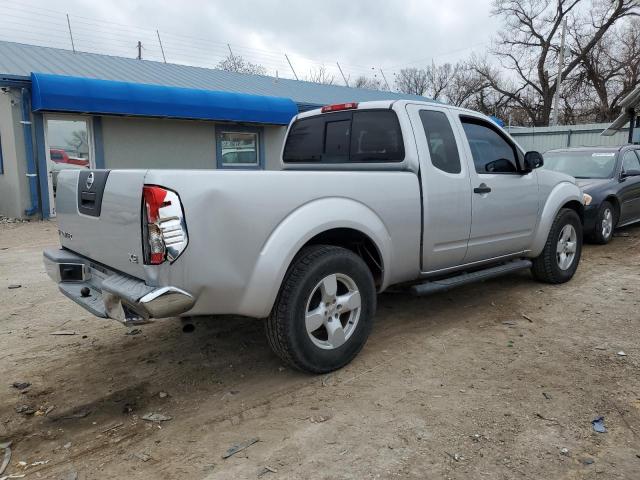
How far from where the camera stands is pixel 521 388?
10.9ft

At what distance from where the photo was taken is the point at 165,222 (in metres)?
2.71

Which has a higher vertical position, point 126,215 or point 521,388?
point 126,215

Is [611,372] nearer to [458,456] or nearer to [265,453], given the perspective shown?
[458,456]

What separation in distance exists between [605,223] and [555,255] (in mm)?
3544

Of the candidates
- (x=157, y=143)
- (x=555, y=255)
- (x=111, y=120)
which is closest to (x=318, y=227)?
(x=555, y=255)

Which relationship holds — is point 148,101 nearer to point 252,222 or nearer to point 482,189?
point 482,189

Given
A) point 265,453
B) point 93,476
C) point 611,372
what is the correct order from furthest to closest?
point 611,372
point 265,453
point 93,476

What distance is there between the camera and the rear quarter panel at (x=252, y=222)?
275 cm

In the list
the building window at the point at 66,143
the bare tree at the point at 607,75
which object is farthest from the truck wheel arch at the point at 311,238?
the bare tree at the point at 607,75

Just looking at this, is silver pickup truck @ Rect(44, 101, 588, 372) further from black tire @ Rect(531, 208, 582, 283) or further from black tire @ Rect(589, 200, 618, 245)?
black tire @ Rect(589, 200, 618, 245)

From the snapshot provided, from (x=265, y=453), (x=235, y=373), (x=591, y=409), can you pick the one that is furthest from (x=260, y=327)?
(x=591, y=409)

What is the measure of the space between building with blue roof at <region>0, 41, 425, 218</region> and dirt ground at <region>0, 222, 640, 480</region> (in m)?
7.65

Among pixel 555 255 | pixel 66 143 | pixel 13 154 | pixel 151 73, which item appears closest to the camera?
pixel 555 255

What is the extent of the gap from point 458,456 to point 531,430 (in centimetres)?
54
